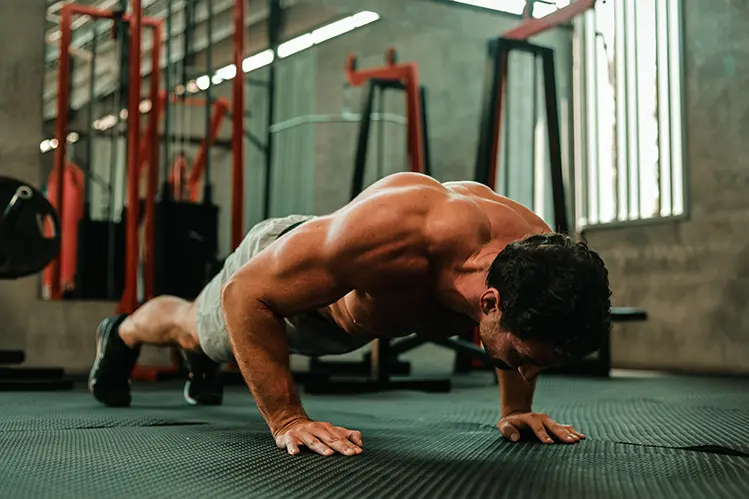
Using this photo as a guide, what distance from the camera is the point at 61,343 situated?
14.4ft

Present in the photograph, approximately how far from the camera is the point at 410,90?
492 centimetres

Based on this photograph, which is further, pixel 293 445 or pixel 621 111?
pixel 621 111

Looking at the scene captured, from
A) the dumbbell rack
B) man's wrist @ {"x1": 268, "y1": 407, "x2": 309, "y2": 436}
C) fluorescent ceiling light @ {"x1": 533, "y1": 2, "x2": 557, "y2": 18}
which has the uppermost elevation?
fluorescent ceiling light @ {"x1": 533, "y1": 2, "x2": 557, "y2": 18}

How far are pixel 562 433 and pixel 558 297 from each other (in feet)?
1.95

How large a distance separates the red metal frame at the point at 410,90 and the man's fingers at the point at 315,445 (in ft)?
10.4

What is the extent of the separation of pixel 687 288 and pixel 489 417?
305cm

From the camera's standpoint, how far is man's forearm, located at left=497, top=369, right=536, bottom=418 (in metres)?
1.92

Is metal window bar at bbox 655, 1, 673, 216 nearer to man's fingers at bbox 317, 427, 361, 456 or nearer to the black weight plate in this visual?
the black weight plate

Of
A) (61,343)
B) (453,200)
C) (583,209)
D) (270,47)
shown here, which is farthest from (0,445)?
(270,47)

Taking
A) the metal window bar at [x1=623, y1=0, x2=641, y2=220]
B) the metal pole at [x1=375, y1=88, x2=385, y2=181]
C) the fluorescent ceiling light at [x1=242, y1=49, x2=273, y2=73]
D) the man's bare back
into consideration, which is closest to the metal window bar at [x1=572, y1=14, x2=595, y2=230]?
the metal window bar at [x1=623, y1=0, x2=641, y2=220]

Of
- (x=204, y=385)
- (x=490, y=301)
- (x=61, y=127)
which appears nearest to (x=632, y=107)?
(x=61, y=127)

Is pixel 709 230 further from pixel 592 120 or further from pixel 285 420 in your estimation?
pixel 285 420

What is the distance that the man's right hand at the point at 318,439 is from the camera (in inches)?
62.0

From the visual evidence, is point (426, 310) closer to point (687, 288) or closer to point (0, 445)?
point (0, 445)
